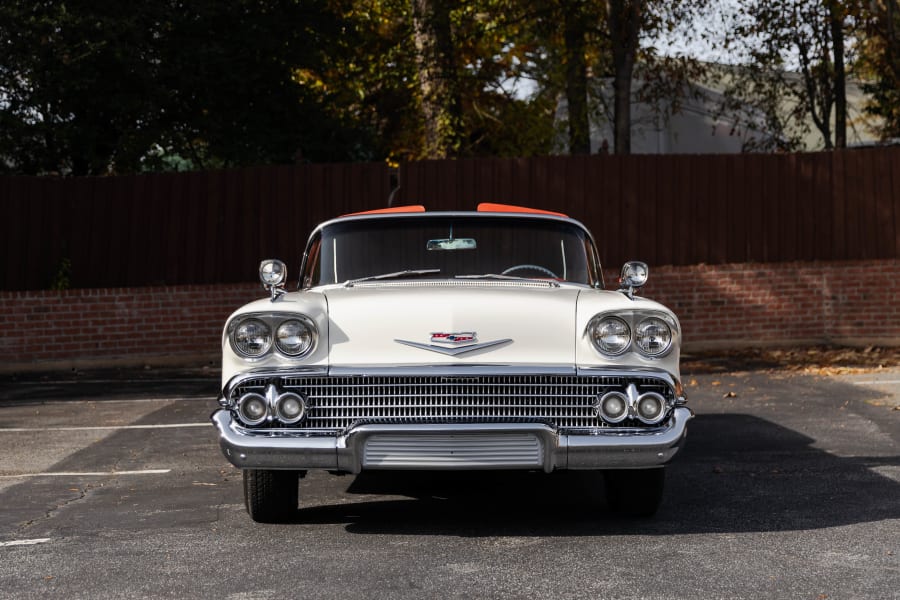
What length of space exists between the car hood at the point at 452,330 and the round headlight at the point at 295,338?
10 centimetres

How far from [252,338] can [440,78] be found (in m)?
15.5

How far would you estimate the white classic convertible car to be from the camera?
5609mm

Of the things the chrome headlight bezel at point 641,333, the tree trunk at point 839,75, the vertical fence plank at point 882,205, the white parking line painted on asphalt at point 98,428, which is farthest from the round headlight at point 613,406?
the tree trunk at point 839,75

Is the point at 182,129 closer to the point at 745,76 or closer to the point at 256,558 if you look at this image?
the point at 745,76

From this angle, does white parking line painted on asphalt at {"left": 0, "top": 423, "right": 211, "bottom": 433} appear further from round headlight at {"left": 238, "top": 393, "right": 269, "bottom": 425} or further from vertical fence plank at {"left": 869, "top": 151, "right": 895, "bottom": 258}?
vertical fence plank at {"left": 869, "top": 151, "right": 895, "bottom": 258}

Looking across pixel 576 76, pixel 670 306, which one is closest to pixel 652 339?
pixel 670 306

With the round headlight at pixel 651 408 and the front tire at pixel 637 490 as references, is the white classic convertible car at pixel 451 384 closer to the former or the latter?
the round headlight at pixel 651 408

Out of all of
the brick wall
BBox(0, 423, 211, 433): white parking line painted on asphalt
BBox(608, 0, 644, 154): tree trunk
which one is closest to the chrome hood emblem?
BBox(0, 423, 211, 433): white parking line painted on asphalt

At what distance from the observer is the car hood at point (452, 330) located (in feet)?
18.7

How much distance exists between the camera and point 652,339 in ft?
19.2

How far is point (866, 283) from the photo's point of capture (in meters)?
15.6

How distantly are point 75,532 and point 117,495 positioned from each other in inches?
41.5

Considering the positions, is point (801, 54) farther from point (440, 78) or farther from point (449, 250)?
point (449, 250)

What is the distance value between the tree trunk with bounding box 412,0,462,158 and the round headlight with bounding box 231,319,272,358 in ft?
49.0
